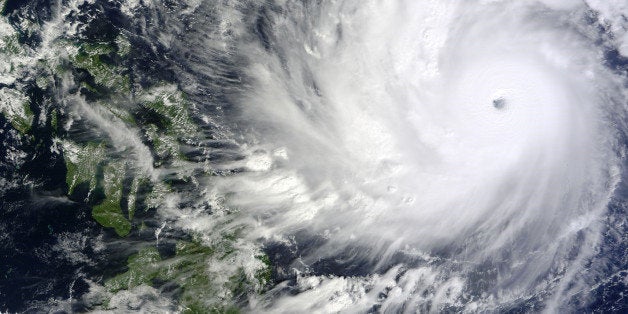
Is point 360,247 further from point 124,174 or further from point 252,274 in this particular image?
point 124,174

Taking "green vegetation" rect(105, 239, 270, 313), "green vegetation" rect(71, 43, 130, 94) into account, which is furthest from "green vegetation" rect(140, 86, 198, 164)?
"green vegetation" rect(105, 239, 270, 313)

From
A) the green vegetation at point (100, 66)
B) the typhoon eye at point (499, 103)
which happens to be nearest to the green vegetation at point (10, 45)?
the green vegetation at point (100, 66)

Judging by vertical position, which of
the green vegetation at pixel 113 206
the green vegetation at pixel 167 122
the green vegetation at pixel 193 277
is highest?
the green vegetation at pixel 167 122

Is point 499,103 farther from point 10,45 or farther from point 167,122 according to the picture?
point 10,45

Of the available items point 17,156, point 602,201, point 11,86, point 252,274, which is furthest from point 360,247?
point 11,86

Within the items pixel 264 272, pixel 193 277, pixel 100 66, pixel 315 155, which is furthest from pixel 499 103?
pixel 100 66

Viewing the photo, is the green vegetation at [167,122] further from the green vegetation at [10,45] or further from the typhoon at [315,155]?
the green vegetation at [10,45]

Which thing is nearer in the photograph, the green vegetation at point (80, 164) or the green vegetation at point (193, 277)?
the green vegetation at point (80, 164)
